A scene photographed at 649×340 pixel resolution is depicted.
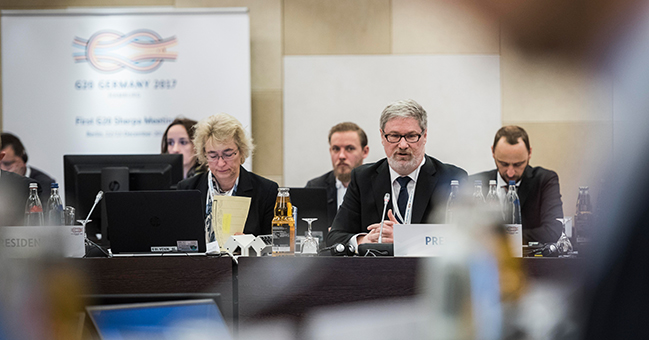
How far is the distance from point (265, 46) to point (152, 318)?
385 centimetres

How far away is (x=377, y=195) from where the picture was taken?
2338 millimetres

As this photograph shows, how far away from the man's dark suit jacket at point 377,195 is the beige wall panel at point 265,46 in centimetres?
219

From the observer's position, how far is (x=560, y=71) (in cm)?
22

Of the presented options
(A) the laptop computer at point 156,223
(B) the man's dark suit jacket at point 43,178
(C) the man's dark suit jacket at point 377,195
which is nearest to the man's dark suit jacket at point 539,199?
(C) the man's dark suit jacket at point 377,195

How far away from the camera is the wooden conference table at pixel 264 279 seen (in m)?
1.38

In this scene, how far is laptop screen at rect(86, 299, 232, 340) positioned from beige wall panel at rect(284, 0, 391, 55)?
3786 mm

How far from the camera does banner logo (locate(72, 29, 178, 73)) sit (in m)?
4.03

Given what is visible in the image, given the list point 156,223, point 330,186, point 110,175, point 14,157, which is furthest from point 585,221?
point 14,157

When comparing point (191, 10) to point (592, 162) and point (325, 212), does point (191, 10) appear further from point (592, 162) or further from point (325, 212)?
point (592, 162)

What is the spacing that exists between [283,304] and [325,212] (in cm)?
105

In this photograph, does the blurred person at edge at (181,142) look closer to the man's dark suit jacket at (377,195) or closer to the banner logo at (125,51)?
the banner logo at (125,51)

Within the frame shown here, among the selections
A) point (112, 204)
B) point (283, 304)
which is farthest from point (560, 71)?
point (112, 204)

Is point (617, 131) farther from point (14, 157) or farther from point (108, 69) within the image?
point (108, 69)

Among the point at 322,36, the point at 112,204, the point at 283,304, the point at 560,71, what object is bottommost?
the point at 283,304
